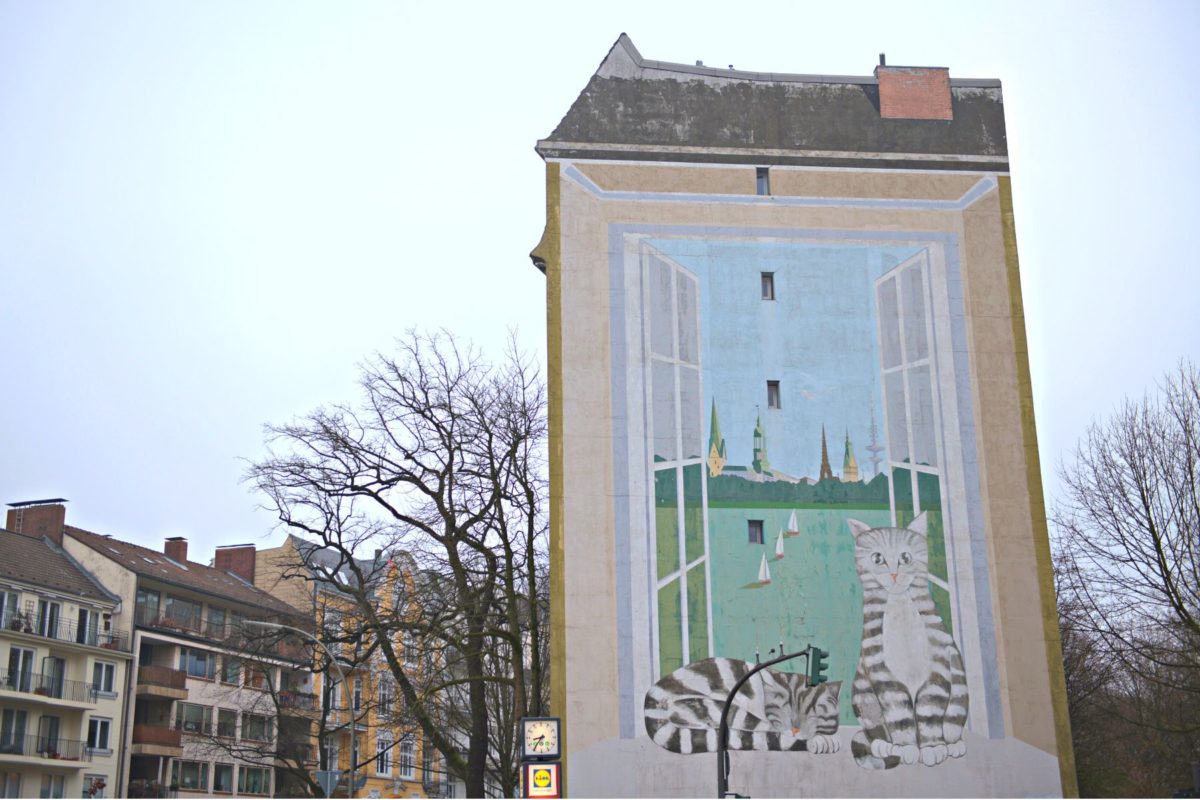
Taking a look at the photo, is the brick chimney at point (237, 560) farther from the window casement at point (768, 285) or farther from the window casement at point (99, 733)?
the window casement at point (768, 285)

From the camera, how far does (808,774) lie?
32406mm

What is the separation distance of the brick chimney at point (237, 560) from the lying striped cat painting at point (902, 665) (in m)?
49.1

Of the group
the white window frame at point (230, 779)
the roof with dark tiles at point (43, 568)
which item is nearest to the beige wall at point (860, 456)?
the roof with dark tiles at point (43, 568)

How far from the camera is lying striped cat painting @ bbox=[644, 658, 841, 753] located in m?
32.4

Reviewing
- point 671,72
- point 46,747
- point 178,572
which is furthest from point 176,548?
point 671,72

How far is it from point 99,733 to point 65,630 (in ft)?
15.7

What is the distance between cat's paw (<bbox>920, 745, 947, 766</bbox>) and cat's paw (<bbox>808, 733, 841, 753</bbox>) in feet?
6.96

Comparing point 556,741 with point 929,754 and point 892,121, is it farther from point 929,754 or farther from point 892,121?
point 892,121

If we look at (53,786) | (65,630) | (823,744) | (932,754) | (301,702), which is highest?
(65,630)

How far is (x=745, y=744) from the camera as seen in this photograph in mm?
32688

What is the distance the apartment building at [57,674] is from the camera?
53031 mm

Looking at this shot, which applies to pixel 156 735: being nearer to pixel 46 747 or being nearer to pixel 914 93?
pixel 46 747

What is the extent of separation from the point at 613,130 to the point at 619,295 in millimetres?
4994

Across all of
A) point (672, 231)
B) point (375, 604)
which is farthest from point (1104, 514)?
point (375, 604)
